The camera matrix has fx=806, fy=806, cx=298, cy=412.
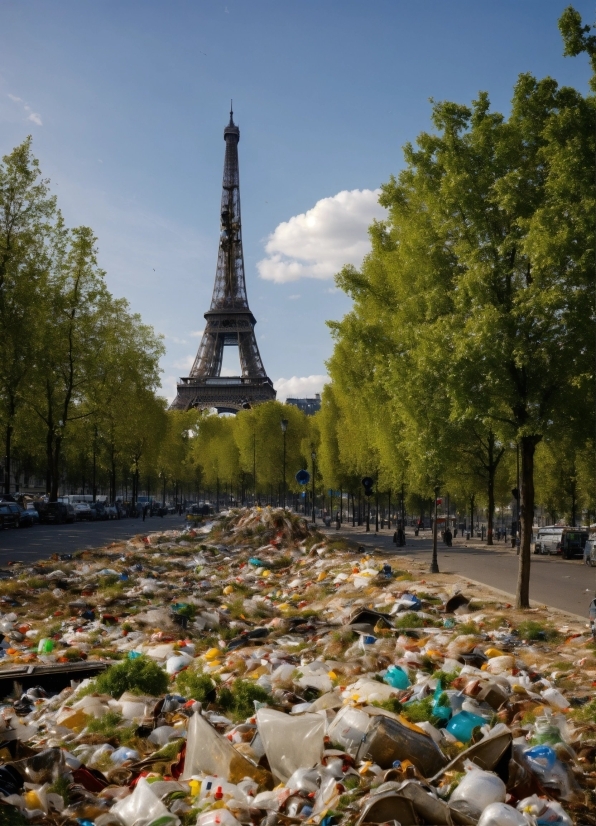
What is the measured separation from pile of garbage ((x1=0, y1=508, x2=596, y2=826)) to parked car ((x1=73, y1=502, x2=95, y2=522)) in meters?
34.1

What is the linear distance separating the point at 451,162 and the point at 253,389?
3455 inches

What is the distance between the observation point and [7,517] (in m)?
35.7

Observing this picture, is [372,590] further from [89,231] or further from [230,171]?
[230,171]

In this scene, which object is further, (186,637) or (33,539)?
(33,539)

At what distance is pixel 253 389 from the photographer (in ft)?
334

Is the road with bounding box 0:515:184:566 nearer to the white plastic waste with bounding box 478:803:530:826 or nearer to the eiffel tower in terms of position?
the white plastic waste with bounding box 478:803:530:826

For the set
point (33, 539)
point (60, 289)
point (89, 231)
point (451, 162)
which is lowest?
point (33, 539)

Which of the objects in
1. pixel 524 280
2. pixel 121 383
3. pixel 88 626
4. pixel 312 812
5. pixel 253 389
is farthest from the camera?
pixel 253 389

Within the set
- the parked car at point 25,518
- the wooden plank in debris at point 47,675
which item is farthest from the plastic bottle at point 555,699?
the parked car at point 25,518

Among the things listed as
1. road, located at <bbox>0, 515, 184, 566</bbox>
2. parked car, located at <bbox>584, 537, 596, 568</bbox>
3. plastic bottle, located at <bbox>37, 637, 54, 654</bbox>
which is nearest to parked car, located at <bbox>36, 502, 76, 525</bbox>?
road, located at <bbox>0, 515, 184, 566</bbox>

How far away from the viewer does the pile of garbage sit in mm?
5445

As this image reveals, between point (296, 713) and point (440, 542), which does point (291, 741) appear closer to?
point (296, 713)

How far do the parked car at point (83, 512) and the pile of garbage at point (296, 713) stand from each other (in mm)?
34078

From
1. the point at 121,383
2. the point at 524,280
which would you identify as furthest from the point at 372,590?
the point at 121,383
